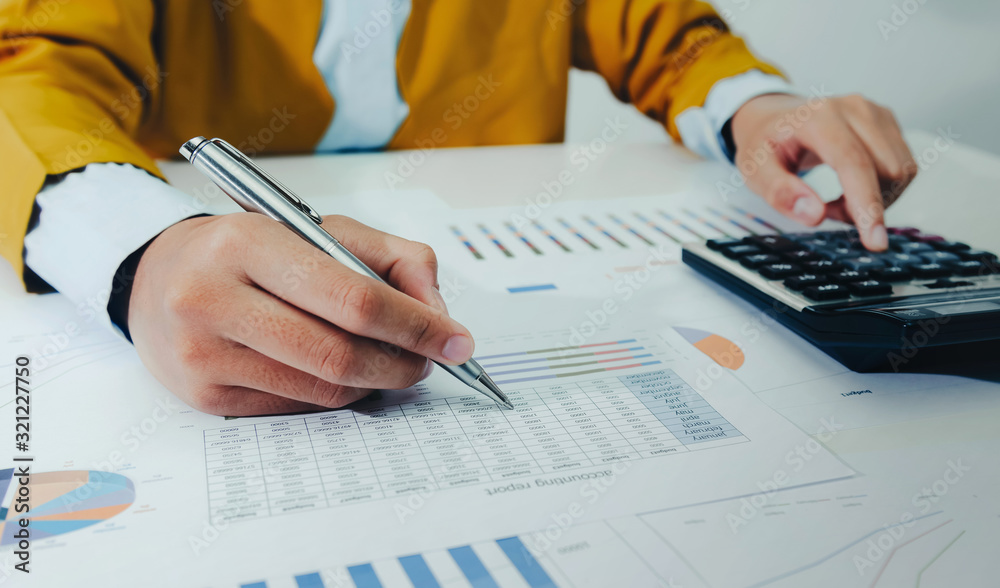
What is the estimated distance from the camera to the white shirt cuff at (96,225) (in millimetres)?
402

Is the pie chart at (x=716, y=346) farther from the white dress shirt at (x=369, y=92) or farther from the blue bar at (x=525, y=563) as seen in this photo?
the white dress shirt at (x=369, y=92)

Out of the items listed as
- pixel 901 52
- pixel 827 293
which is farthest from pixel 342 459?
pixel 901 52

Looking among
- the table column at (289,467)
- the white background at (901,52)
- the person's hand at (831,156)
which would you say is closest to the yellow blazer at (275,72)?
the person's hand at (831,156)

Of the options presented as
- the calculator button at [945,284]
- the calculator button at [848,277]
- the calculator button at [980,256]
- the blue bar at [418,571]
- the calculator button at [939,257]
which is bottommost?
the blue bar at [418,571]

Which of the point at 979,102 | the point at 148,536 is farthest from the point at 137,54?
the point at 979,102

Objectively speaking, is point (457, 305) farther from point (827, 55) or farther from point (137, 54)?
point (827, 55)

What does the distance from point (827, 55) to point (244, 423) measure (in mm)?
1405

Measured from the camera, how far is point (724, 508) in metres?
0.29

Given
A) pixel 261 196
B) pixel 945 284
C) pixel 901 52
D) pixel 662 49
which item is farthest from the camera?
pixel 901 52

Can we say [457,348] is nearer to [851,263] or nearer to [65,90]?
[851,263]

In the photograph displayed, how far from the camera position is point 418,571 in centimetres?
26

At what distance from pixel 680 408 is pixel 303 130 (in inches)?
23.3

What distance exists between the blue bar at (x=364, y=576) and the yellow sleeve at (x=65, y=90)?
1.11 ft

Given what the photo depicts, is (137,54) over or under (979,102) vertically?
under
